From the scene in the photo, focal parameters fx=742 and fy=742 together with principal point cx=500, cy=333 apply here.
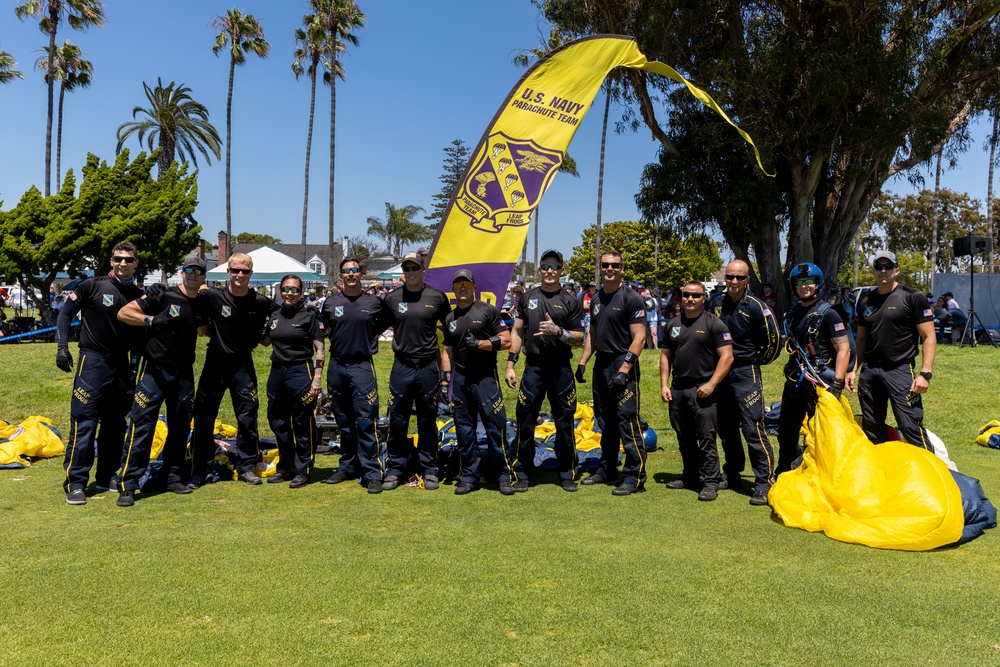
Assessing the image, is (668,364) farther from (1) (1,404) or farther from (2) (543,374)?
(1) (1,404)

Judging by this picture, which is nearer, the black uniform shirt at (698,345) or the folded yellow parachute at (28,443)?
the black uniform shirt at (698,345)

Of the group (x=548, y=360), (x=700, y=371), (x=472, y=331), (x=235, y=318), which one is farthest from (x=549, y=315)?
(x=235, y=318)

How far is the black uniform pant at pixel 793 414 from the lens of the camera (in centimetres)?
604

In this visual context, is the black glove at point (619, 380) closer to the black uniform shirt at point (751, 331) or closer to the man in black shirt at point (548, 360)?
the man in black shirt at point (548, 360)

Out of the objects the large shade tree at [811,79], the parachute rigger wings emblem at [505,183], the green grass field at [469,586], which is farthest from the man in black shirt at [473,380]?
the large shade tree at [811,79]

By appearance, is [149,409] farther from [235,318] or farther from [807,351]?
[807,351]

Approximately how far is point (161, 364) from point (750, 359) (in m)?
4.92

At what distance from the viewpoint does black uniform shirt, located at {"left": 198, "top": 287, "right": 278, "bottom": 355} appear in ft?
21.1

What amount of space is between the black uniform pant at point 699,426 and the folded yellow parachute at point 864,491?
2.21 feet

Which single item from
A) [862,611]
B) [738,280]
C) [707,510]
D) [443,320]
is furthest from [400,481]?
[862,611]

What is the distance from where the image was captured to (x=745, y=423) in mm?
6195

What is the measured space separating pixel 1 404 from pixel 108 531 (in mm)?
7037

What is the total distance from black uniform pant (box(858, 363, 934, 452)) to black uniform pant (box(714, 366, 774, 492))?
92 centimetres

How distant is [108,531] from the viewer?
509 centimetres
